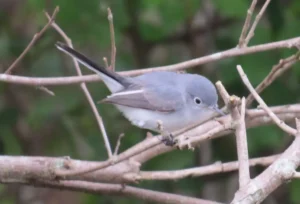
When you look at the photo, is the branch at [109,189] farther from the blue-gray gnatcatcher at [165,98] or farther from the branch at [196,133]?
the blue-gray gnatcatcher at [165,98]

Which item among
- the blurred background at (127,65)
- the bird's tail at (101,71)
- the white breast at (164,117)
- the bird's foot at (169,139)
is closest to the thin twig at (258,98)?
the bird's foot at (169,139)

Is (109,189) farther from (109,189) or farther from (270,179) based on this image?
(270,179)

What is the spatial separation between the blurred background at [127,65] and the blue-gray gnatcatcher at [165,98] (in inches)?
13.8

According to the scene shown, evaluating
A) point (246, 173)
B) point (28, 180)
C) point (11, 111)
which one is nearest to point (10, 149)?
point (11, 111)

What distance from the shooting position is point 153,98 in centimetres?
309

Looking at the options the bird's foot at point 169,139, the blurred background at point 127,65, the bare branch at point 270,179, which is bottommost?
the bare branch at point 270,179

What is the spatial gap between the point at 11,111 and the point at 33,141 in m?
0.42

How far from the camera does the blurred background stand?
11.2 ft

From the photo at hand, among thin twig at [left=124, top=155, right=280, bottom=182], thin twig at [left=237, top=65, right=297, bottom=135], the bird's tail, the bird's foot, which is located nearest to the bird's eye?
the bird's tail

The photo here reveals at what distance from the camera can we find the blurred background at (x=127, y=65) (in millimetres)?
3416

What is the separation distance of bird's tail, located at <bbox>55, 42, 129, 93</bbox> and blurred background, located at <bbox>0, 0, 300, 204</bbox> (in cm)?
42

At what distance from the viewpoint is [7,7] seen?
3932 mm

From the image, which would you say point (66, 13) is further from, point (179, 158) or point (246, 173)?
point (246, 173)

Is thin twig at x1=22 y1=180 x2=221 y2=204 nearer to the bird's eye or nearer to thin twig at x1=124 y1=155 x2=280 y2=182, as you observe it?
thin twig at x1=124 y1=155 x2=280 y2=182
